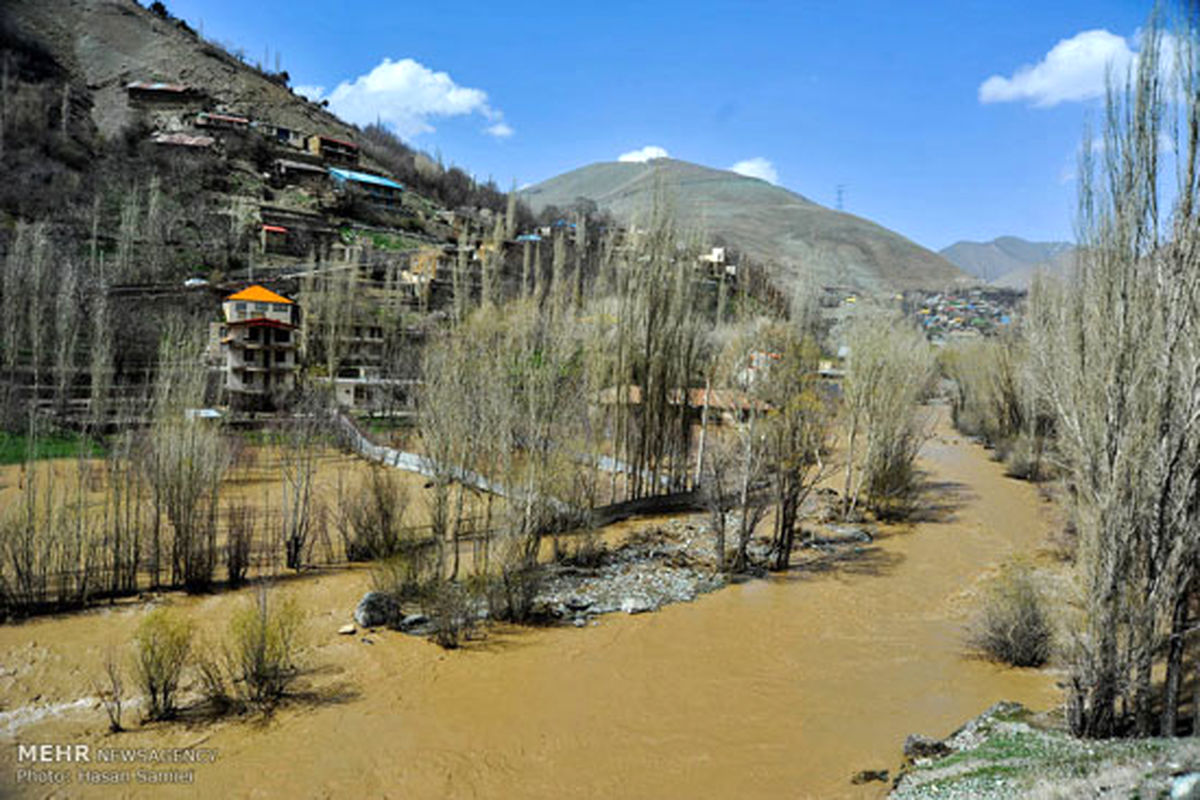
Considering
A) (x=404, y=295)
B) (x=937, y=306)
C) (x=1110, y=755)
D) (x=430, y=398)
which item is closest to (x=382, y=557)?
(x=430, y=398)

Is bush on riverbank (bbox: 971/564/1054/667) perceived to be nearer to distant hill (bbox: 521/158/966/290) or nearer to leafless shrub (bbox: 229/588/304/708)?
leafless shrub (bbox: 229/588/304/708)

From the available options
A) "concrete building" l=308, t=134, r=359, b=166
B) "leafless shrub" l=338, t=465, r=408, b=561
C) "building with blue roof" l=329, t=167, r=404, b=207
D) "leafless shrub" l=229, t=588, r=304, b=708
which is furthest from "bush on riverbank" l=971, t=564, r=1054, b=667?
"concrete building" l=308, t=134, r=359, b=166

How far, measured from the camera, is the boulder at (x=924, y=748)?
6840mm

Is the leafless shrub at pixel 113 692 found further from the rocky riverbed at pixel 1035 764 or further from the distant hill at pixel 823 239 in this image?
the distant hill at pixel 823 239

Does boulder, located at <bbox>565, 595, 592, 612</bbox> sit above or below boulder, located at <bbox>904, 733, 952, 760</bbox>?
below

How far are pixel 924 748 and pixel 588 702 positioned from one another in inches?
157

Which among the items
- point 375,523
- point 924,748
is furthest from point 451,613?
point 924,748

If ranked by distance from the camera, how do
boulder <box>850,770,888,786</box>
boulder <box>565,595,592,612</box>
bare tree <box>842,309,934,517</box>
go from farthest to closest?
bare tree <box>842,309,934,517</box> → boulder <box>565,595,592,612</box> → boulder <box>850,770,888,786</box>

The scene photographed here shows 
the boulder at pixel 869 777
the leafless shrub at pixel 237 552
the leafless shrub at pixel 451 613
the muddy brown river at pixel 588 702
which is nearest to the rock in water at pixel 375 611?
the muddy brown river at pixel 588 702

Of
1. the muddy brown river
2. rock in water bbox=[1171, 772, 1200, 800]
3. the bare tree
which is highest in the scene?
the bare tree

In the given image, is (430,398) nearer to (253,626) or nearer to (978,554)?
(253,626)

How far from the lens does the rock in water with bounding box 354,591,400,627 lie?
392 inches

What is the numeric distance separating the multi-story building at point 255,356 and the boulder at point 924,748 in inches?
979

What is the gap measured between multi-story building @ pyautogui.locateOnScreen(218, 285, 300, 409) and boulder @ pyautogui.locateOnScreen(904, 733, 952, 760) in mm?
24865
